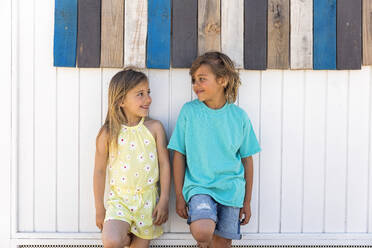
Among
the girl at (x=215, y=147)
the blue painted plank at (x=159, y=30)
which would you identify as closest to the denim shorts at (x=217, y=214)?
the girl at (x=215, y=147)

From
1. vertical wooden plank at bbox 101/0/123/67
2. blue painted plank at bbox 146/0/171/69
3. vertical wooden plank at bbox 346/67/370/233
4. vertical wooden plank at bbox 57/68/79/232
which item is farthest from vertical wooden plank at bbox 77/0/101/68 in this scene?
vertical wooden plank at bbox 346/67/370/233

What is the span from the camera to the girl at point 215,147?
2.99 metres

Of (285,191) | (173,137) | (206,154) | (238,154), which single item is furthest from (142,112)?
(285,191)

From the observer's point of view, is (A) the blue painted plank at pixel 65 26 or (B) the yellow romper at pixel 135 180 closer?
(B) the yellow romper at pixel 135 180

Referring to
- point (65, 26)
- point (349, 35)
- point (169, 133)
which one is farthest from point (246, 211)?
point (65, 26)

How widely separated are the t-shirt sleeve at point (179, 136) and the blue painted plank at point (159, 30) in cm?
42

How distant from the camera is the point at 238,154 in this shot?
3.12 meters

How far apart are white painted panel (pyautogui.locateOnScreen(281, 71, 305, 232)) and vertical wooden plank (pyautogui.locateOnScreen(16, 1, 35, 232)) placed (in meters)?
1.76

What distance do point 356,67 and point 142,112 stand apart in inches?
58.6

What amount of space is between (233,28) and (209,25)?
16 centimetres

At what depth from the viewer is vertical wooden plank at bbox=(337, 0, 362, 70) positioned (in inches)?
126

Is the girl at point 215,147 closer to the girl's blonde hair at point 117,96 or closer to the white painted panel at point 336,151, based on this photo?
the girl's blonde hair at point 117,96

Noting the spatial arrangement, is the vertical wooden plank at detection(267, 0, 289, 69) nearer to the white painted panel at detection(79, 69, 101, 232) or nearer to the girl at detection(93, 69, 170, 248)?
the girl at detection(93, 69, 170, 248)

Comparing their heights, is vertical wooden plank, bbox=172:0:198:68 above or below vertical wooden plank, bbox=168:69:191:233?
above
